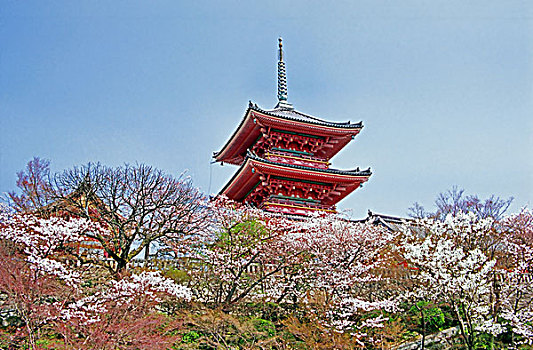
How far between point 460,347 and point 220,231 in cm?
854

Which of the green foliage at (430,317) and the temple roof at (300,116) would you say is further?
the temple roof at (300,116)

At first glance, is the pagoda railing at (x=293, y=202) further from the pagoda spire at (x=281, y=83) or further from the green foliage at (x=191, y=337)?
→ the green foliage at (x=191, y=337)

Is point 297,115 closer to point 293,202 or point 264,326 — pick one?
point 293,202

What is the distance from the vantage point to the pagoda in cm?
2056

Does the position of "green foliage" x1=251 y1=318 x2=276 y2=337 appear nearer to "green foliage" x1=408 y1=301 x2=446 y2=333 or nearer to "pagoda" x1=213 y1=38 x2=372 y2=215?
"green foliage" x1=408 y1=301 x2=446 y2=333

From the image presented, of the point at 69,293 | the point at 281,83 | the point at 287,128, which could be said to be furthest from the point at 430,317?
the point at 281,83

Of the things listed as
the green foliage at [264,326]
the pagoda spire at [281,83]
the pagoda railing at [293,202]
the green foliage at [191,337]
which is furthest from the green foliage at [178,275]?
the pagoda spire at [281,83]

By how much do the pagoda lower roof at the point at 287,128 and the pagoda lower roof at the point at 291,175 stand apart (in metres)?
2.64

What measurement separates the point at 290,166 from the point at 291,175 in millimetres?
598

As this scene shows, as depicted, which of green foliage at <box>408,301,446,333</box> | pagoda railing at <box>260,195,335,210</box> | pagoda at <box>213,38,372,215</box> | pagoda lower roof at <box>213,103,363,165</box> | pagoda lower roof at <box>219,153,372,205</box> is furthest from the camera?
pagoda lower roof at <box>213,103,363,165</box>

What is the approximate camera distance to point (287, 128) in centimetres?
2261

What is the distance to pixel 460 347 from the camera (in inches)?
472

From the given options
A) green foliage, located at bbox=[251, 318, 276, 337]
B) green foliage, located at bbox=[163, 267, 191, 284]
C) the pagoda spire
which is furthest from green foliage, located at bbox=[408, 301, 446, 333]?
the pagoda spire

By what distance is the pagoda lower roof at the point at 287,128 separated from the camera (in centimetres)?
2188
